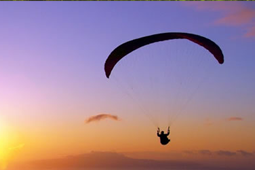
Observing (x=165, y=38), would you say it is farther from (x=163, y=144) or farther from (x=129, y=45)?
(x=163, y=144)

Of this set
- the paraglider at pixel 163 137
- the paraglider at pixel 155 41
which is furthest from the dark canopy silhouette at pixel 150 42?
the paraglider at pixel 163 137

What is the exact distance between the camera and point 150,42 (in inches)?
1694

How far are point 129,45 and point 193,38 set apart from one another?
4.66 metres

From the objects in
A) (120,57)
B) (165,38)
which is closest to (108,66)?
(120,57)

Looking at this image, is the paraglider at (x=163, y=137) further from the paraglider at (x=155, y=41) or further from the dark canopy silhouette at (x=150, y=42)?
the dark canopy silhouette at (x=150, y=42)

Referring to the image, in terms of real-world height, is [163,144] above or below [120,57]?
below

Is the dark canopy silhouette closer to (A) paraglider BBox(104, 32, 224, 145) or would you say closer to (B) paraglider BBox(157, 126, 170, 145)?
(A) paraglider BBox(104, 32, 224, 145)

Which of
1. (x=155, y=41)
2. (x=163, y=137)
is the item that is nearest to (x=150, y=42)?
(x=155, y=41)

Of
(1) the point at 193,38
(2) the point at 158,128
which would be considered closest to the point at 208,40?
(1) the point at 193,38

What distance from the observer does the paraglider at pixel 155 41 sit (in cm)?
4288

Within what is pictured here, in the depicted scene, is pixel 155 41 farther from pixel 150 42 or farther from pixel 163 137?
pixel 163 137

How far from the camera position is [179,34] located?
4275 centimetres

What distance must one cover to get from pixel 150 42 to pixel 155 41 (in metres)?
0.38

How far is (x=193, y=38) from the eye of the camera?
42.8 metres
